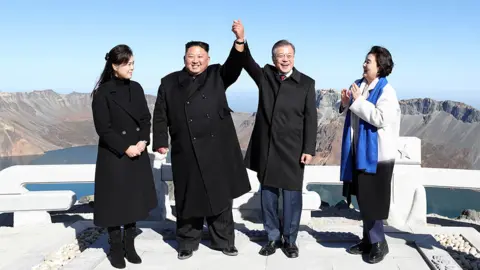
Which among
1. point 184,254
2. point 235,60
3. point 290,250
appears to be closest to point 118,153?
point 184,254

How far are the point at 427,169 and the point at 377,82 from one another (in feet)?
6.83

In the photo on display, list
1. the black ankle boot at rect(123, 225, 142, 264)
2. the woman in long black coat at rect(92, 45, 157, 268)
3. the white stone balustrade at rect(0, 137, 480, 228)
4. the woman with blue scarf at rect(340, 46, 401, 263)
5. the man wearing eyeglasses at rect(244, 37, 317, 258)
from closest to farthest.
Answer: the woman with blue scarf at rect(340, 46, 401, 263)
the woman in long black coat at rect(92, 45, 157, 268)
the man wearing eyeglasses at rect(244, 37, 317, 258)
the black ankle boot at rect(123, 225, 142, 264)
the white stone balustrade at rect(0, 137, 480, 228)

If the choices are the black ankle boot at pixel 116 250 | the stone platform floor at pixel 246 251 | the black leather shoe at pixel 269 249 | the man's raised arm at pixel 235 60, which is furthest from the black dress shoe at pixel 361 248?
the black ankle boot at pixel 116 250

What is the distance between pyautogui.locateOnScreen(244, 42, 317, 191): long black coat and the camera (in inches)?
138

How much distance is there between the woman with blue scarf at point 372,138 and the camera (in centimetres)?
327

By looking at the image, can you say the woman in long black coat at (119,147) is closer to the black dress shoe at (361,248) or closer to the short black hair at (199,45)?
the short black hair at (199,45)

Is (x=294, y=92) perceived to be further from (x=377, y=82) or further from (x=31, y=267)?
(x=31, y=267)

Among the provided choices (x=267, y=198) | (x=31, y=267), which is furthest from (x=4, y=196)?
(x=267, y=198)

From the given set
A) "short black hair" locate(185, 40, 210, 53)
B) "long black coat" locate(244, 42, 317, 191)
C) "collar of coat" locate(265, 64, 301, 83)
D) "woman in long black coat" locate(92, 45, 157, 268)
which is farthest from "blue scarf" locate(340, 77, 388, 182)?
"woman in long black coat" locate(92, 45, 157, 268)

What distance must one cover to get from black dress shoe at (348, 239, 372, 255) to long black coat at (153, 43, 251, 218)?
1.14 metres

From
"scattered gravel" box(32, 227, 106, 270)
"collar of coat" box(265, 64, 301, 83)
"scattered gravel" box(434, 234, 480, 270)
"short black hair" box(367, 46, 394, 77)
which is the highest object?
"short black hair" box(367, 46, 394, 77)

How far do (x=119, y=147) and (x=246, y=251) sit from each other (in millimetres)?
1410

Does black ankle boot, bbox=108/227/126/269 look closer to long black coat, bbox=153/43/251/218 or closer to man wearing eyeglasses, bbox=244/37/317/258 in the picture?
long black coat, bbox=153/43/251/218

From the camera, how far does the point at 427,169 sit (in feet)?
16.3
